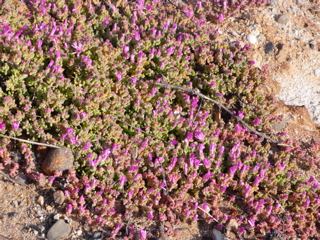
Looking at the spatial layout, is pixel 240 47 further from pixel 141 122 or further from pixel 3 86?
pixel 3 86

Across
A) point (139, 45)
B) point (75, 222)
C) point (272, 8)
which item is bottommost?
point (75, 222)

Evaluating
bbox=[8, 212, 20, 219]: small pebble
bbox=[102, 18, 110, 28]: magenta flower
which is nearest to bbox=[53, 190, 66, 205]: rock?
bbox=[8, 212, 20, 219]: small pebble

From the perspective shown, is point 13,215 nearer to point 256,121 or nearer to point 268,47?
point 256,121

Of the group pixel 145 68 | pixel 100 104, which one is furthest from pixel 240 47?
pixel 100 104

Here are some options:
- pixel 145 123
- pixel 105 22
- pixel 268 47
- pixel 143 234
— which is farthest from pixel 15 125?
pixel 268 47

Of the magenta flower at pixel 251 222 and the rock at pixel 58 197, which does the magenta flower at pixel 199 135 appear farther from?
the rock at pixel 58 197

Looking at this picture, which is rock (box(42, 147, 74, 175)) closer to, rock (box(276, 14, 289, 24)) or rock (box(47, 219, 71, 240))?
rock (box(47, 219, 71, 240))

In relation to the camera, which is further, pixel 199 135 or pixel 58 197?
pixel 199 135
